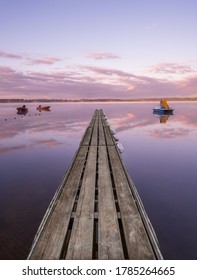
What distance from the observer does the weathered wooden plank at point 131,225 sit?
19.1ft

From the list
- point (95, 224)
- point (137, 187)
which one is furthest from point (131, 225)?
point (137, 187)

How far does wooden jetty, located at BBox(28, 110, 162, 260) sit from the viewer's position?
19.1 ft

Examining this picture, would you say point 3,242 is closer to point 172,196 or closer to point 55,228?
point 55,228

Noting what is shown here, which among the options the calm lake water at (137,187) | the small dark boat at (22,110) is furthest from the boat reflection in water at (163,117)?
the small dark boat at (22,110)

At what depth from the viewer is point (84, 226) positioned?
6.90 meters

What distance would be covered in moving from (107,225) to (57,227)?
1.33 m

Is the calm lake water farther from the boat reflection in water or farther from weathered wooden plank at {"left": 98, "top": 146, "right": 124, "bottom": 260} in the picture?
the boat reflection in water

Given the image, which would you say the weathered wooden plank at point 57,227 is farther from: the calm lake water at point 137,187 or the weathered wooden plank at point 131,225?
the weathered wooden plank at point 131,225

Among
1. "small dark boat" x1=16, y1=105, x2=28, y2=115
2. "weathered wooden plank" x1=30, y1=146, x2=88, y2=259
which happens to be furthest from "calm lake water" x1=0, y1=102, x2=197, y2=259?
"small dark boat" x1=16, y1=105, x2=28, y2=115

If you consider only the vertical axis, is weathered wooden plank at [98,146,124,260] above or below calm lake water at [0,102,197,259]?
above

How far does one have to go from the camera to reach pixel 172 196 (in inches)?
472

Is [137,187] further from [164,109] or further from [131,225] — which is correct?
[164,109]

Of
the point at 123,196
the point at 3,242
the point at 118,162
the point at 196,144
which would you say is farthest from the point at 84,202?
the point at 196,144

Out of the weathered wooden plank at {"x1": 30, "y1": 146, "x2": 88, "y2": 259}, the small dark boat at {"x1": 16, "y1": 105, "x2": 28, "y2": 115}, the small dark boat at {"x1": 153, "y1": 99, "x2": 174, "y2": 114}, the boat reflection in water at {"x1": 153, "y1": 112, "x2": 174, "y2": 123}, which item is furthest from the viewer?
the small dark boat at {"x1": 16, "y1": 105, "x2": 28, "y2": 115}
